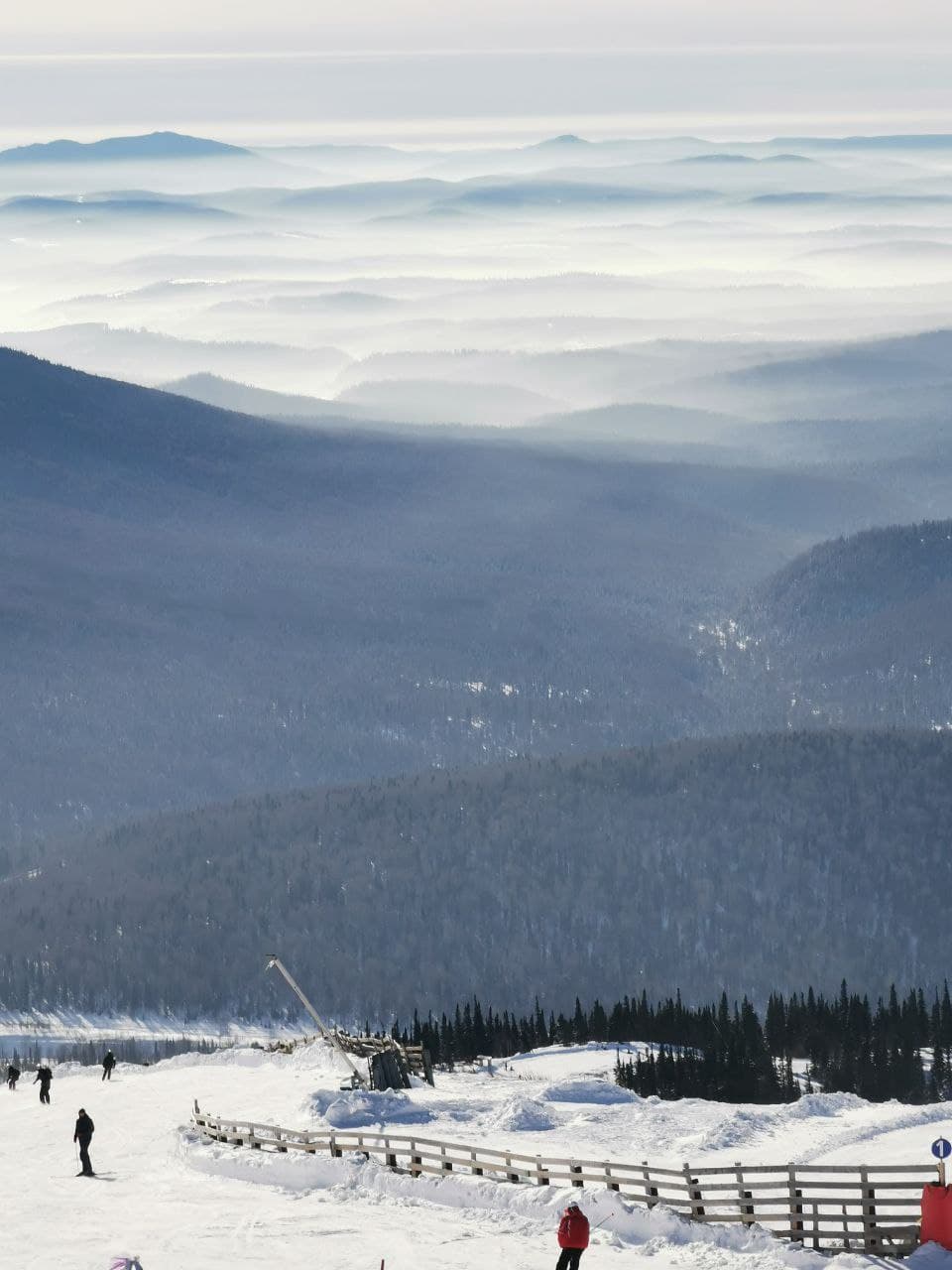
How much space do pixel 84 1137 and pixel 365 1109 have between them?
1039 cm

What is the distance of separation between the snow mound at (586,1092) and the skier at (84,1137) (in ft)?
76.3

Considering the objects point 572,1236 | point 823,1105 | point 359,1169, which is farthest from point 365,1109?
point 572,1236

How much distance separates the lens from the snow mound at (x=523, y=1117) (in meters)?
85.8

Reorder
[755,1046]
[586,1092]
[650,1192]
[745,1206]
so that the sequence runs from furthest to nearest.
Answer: [755,1046]
[586,1092]
[650,1192]
[745,1206]

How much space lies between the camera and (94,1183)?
7794 cm

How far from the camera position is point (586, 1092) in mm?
99688

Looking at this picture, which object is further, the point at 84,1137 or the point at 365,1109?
the point at 365,1109

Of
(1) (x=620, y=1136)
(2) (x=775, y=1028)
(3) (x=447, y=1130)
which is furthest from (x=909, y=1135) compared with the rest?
(2) (x=775, y=1028)

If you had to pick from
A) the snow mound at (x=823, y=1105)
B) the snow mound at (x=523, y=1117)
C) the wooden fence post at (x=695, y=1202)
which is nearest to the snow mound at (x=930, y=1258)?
the wooden fence post at (x=695, y=1202)

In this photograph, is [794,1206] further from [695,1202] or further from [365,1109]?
[365,1109]

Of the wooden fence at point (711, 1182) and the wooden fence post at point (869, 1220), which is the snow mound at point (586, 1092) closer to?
the wooden fence at point (711, 1182)

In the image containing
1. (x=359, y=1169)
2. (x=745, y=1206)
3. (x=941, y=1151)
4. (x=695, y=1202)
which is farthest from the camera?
(x=359, y=1169)

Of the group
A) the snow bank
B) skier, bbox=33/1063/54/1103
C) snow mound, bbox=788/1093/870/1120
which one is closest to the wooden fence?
the snow bank

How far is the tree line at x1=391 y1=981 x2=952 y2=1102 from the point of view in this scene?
124m
